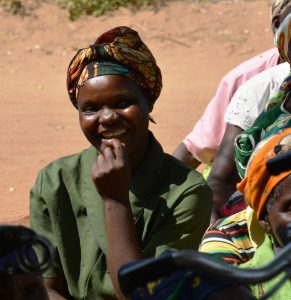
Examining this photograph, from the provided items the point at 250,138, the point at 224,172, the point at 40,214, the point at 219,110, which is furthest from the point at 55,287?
the point at 219,110

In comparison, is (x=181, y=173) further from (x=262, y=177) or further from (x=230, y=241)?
(x=262, y=177)

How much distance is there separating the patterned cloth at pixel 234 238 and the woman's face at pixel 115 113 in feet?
1.40

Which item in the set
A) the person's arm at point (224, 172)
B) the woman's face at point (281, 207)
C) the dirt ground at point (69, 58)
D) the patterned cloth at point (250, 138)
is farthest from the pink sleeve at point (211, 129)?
the dirt ground at point (69, 58)

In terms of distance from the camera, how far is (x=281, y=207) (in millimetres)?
2891

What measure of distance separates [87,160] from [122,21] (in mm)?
10858

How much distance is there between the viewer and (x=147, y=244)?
3.46 metres

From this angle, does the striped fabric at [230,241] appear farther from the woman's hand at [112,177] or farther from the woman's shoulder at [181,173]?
the woman's hand at [112,177]

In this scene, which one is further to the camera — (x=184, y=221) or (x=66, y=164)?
(x=66, y=164)

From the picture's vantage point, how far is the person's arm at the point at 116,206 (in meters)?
3.14

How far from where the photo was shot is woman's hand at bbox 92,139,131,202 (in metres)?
3.24

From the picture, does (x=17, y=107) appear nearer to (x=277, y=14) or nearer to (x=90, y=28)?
(x=90, y=28)

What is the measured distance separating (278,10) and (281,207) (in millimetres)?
1907

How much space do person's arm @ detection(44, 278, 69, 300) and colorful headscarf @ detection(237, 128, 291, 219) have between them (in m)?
0.91

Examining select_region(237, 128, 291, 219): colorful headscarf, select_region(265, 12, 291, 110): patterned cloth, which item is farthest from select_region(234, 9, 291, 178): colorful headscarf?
select_region(237, 128, 291, 219): colorful headscarf
